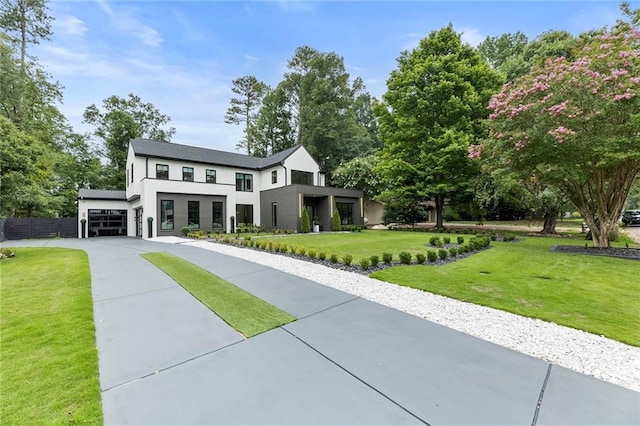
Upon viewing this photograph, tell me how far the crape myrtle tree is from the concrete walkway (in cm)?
864

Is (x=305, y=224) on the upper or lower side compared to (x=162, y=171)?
lower

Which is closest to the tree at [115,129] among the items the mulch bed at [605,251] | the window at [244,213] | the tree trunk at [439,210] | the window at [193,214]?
the window at [193,214]

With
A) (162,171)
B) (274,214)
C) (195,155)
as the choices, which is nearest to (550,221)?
(274,214)

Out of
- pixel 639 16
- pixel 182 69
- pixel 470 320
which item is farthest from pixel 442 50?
pixel 470 320

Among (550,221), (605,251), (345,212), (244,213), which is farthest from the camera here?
(345,212)

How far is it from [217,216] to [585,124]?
1960 cm

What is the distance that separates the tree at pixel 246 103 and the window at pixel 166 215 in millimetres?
19395

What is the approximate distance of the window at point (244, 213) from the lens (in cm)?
2139

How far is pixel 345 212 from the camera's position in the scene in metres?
22.6

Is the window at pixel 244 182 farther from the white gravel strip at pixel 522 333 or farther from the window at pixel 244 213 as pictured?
the white gravel strip at pixel 522 333

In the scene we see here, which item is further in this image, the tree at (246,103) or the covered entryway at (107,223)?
the tree at (246,103)

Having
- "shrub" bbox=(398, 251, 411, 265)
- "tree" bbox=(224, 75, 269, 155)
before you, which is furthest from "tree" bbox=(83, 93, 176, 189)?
"shrub" bbox=(398, 251, 411, 265)

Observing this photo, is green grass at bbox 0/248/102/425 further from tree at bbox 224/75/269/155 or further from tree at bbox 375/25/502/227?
tree at bbox 224/75/269/155

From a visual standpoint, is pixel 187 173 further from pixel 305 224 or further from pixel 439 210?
pixel 439 210
